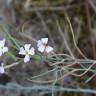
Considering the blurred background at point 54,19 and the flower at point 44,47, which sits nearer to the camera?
the flower at point 44,47

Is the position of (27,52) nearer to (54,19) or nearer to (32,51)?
(32,51)

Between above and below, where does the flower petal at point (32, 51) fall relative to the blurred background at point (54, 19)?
below

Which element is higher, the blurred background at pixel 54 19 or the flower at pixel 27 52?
the blurred background at pixel 54 19

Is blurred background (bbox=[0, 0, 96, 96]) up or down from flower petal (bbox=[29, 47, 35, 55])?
up

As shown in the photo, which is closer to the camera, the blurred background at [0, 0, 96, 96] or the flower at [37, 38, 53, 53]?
the flower at [37, 38, 53, 53]

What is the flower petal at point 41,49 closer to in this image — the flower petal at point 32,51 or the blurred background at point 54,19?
the flower petal at point 32,51

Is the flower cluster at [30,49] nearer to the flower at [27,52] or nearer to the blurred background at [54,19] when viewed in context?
the flower at [27,52]

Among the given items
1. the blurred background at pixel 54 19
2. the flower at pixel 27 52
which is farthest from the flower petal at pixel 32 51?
the blurred background at pixel 54 19

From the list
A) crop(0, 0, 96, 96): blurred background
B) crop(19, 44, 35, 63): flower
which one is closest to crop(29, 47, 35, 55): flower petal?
crop(19, 44, 35, 63): flower

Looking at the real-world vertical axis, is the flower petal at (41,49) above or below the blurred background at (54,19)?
below

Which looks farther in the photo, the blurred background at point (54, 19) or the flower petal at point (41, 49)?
the blurred background at point (54, 19)

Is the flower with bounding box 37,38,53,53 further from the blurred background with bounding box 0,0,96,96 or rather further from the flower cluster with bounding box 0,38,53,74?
the blurred background with bounding box 0,0,96,96
